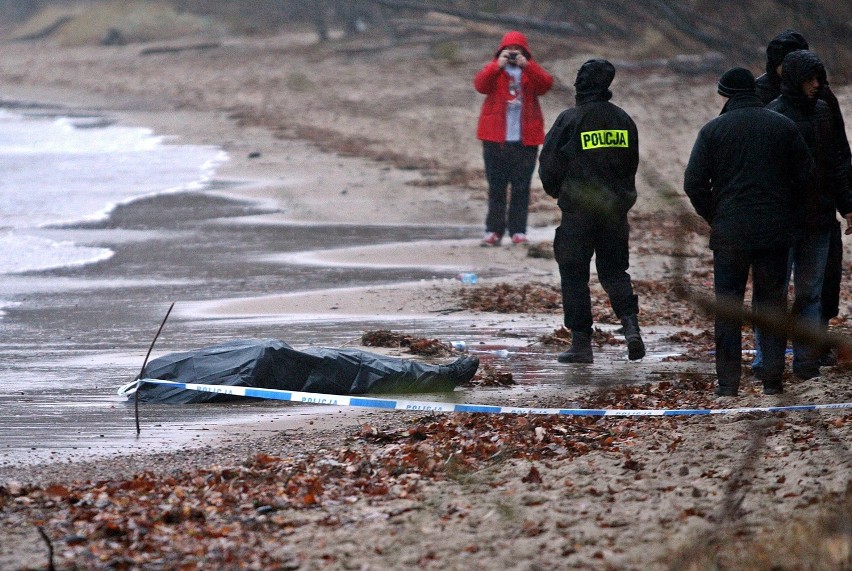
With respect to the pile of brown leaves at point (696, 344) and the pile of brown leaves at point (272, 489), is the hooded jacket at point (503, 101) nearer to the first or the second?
the pile of brown leaves at point (696, 344)

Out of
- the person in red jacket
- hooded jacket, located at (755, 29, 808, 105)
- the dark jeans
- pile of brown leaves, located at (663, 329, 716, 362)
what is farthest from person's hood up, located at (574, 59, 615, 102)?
the dark jeans

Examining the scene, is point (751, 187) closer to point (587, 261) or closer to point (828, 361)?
point (828, 361)

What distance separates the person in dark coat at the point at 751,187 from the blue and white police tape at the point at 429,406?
21.9 inches

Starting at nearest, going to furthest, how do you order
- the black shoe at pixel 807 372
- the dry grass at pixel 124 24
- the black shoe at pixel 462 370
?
the black shoe at pixel 807 372, the black shoe at pixel 462 370, the dry grass at pixel 124 24

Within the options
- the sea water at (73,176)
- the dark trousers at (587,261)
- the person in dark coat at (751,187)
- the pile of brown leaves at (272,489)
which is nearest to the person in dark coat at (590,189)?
the dark trousers at (587,261)

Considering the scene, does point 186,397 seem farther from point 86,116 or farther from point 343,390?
point 86,116

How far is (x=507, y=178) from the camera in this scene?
40.6 feet

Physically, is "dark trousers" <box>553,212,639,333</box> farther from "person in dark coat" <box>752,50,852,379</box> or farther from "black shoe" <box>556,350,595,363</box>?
"person in dark coat" <box>752,50,852,379</box>

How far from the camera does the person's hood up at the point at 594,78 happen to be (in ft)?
25.5

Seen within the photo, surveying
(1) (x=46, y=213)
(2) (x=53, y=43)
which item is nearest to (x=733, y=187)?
(1) (x=46, y=213)

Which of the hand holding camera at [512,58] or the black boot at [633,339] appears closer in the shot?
the black boot at [633,339]

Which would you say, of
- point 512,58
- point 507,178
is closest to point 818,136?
point 512,58

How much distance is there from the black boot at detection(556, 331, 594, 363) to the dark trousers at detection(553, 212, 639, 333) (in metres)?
0.04

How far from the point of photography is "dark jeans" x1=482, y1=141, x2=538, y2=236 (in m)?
12.2
